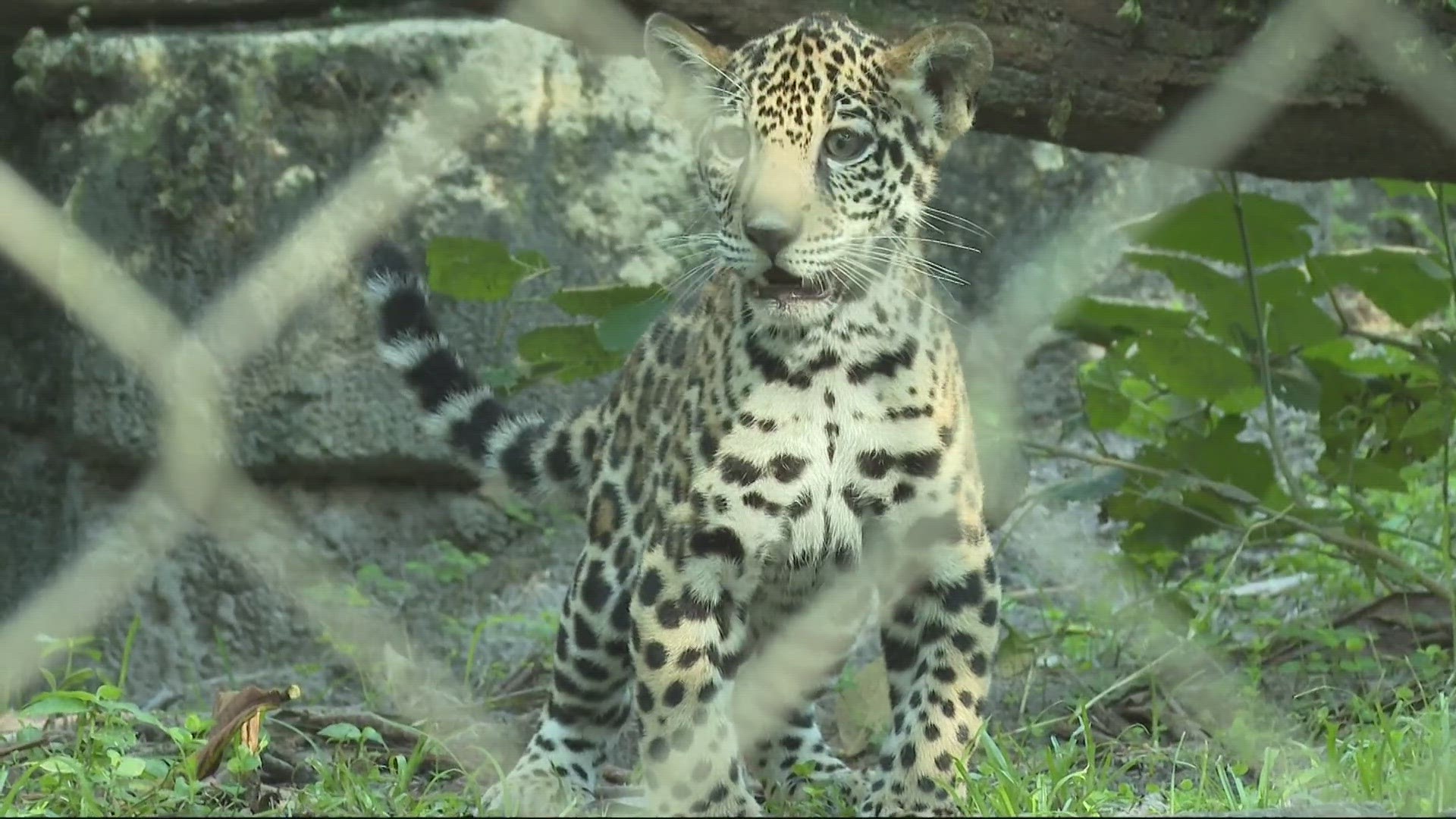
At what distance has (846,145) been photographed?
3488 mm

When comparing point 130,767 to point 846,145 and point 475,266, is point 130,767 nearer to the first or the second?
point 475,266

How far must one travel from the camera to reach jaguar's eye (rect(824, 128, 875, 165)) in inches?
137

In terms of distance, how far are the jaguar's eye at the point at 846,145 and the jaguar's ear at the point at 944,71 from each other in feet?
0.53

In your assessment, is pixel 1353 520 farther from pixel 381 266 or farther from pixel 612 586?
pixel 381 266

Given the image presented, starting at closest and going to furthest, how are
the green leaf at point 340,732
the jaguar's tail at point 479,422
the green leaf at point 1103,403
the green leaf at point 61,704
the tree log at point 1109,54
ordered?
the green leaf at point 61,704, the green leaf at point 340,732, the tree log at point 1109,54, the jaguar's tail at point 479,422, the green leaf at point 1103,403

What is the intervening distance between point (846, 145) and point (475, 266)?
50.9 inches

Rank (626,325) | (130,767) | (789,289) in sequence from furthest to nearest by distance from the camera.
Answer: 1. (626,325)
2. (789,289)
3. (130,767)

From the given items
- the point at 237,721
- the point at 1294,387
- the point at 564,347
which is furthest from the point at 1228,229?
the point at 237,721

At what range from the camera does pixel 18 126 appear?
5473 mm

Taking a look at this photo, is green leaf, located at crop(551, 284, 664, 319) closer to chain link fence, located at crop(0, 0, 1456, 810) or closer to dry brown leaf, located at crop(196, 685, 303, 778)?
chain link fence, located at crop(0, 0, 1456, 810)

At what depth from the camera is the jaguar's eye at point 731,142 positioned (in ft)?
11.6

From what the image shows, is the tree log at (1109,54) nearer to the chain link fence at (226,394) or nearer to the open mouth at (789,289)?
the open mouth at (789,289)

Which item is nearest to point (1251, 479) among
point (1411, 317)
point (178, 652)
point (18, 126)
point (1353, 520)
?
point (1353, 520)

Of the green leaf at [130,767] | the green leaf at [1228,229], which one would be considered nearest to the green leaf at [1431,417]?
the green leaf at [1228,229]
